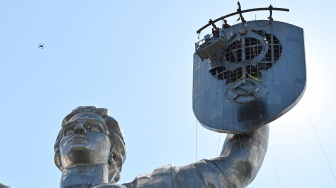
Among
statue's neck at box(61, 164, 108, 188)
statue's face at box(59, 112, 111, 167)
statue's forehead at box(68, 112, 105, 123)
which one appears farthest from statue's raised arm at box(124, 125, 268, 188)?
statue's forehead at box(68, 112, 105, 123)

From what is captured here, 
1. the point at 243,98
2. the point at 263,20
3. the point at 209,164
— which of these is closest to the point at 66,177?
the point at 209,164

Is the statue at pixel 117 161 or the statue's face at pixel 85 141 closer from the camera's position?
the statue at pixel 117 161

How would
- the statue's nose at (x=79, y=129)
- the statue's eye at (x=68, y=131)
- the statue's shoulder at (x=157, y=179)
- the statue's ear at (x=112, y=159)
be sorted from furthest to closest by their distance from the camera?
the statue's ear at (x=112, y=159) → the statue's eye at (x=68, y=131) → the statue's nose at (x=79, y=129) → the statue's shoulder at (x=157, y=179)

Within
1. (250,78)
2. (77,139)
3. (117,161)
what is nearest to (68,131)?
(77,139)

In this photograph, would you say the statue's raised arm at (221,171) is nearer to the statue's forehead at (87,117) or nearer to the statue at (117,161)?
the statue at (117,161)

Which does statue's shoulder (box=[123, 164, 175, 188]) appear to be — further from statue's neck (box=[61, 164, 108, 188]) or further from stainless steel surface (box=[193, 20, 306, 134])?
stainless steel surface (box=[193, 20, 306, 134])

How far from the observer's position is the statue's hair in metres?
17.7

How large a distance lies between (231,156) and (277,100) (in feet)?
5.14

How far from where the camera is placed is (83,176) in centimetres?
1675

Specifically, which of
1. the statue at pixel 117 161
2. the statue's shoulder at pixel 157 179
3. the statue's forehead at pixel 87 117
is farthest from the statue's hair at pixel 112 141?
the statue's shoulder at pixel 157 179

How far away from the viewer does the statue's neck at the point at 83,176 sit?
16609 millimetres

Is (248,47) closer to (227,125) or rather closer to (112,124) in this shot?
(227,125)

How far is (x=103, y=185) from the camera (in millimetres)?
15922

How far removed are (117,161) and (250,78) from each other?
3336 mm
